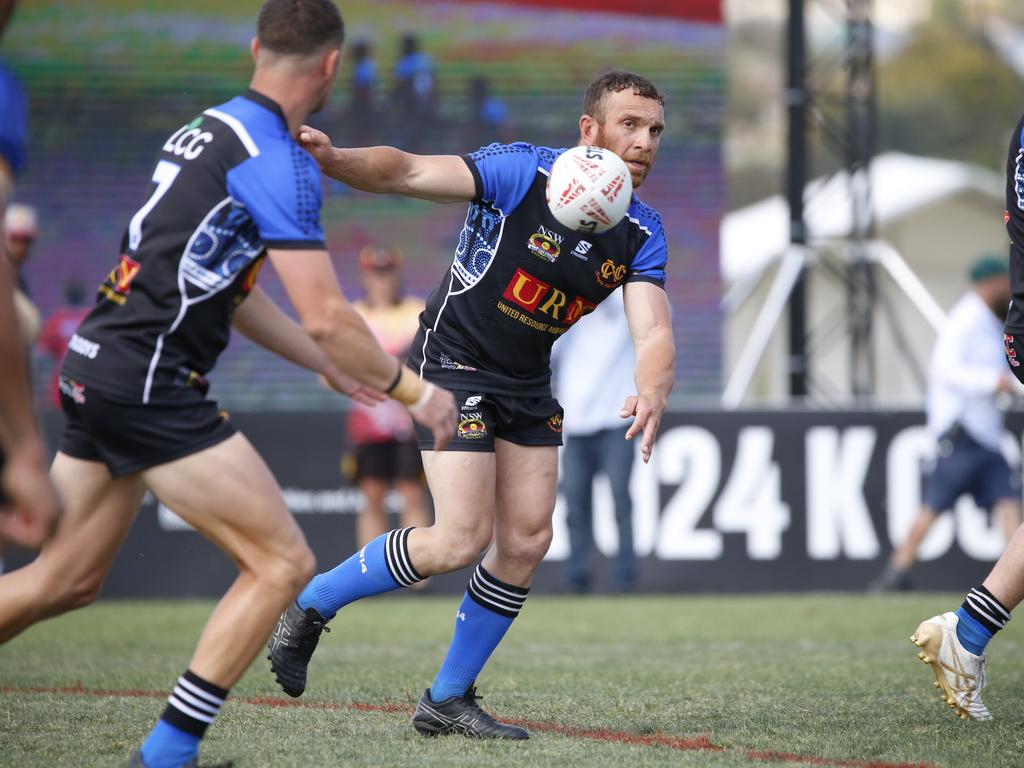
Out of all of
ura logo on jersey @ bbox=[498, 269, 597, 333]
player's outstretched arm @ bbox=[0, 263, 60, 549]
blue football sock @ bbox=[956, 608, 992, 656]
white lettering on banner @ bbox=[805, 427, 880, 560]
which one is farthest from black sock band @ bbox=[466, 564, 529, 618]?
white lettering on banner @ bbox=[805, 427, 880, 560]

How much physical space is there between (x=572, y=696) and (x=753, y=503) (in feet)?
19.6

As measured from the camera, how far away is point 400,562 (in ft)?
17.7

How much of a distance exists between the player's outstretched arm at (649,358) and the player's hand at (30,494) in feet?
6.76

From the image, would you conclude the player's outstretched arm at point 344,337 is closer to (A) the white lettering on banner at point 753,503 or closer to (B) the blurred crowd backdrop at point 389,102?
(A) the white lettering on banner at point 753,503

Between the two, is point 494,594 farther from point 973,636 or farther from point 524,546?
point 973,636

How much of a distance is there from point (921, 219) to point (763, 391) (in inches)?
177

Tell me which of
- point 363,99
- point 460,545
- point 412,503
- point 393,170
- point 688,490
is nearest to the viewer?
point 393,170

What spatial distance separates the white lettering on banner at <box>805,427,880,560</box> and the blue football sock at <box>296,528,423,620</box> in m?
7.09

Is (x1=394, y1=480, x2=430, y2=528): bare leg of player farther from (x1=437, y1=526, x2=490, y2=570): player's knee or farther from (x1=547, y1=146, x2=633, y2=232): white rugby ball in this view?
(x1=547, y1=146, x2=633, y2=232): white rugby ball

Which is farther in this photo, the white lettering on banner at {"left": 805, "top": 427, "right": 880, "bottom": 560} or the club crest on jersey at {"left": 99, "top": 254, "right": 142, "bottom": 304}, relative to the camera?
the white lettering on banner at {"left": 805, "top": 427, "right": 880, "bottom": 560}

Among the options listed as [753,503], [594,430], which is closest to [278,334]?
[594,430]

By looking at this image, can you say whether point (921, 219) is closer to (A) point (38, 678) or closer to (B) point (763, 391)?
(B) point (763, 391)

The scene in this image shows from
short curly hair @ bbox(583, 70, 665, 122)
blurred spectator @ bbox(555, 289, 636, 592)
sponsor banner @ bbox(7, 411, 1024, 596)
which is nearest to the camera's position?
short curly hair @ bbox(583, 70, 665, 122)

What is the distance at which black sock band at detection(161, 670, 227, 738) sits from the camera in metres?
4.20
